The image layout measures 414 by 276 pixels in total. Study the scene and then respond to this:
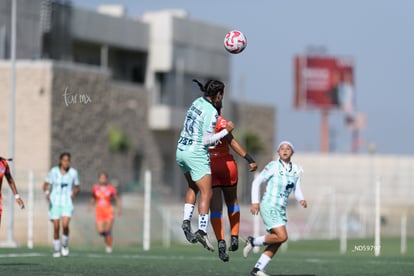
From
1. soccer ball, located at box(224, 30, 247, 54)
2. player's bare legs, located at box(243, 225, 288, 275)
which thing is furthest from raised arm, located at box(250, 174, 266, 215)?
soccer ball, located at box(224, 30, 247, 54)

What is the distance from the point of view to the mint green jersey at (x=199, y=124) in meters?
16.2

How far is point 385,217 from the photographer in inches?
2391

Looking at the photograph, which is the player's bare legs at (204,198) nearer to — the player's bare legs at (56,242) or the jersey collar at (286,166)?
the jersey collar at (286,166)

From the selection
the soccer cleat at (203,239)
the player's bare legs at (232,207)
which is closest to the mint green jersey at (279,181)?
the player's bare legs at (232,207)

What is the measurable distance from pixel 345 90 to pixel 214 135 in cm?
7919

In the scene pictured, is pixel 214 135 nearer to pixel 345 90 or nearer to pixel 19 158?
pixel 19 158

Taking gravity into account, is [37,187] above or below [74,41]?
below

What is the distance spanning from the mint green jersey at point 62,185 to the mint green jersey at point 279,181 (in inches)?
279

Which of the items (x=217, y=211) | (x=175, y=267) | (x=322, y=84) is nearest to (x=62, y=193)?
(x=175, y=267)

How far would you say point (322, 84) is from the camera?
93.1m

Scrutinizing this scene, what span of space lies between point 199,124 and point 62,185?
7.76m

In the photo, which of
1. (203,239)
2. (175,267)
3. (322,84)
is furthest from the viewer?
(322,84)

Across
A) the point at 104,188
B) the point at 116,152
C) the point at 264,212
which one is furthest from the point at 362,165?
the point at 264,212

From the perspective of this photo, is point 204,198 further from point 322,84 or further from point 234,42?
point 322,84
